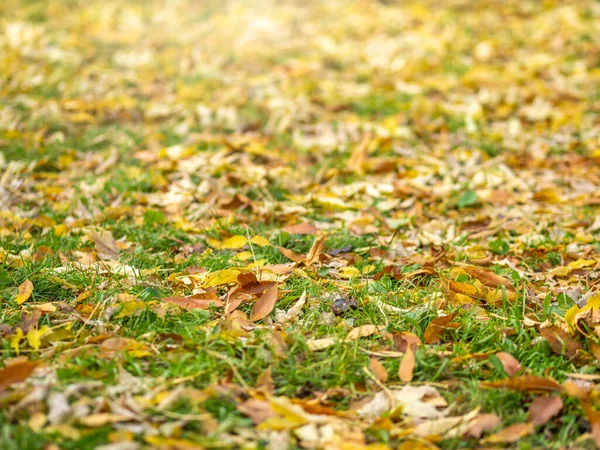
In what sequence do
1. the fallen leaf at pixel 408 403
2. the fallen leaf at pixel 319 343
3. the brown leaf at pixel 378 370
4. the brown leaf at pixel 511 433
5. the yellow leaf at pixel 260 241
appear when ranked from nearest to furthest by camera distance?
1. the brown leaf at pixel 511 433
2. the fallen leaf at pixel 408 403
3. the brown leaf at pixel 378 370
4. the fallen leaf at pixel 319 343
5. the yellow leaf at pixel 260 241

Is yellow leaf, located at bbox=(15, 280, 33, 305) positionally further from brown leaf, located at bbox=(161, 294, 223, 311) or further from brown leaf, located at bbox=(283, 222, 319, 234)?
brown leaf, located at bbox=(283, 222, 319, 234)

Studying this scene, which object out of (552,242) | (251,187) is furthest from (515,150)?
(251,187)

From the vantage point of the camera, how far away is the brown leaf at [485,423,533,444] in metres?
1.64

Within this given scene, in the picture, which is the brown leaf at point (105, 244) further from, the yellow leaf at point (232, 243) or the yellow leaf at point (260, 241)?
the yellow leaf at point (260, 241)

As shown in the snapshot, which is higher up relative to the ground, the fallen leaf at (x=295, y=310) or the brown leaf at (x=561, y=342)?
the fallen leaf at (x=295, y=310)

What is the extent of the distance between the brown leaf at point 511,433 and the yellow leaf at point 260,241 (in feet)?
4.47

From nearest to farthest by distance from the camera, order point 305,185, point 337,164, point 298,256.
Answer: point 298,256, point 305,185, point 337,164

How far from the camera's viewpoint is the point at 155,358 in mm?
1921

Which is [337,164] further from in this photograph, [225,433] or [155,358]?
[225,433]

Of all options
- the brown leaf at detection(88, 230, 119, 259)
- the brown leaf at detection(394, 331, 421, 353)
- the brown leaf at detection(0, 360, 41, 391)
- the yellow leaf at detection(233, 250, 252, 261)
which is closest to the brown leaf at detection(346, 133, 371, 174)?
the yellow leaf at detection(233, 250, 252, 261)

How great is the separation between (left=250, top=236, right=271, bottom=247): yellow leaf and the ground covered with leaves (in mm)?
11

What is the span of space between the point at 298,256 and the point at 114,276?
761mm

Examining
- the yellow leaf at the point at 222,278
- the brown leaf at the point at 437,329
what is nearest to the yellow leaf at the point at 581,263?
the brown leaf at the point at 437,329

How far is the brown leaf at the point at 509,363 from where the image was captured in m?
1.87
